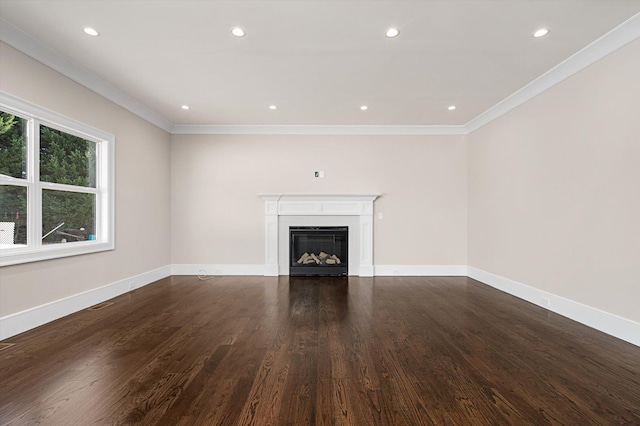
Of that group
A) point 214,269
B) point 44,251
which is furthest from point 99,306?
point 214,269

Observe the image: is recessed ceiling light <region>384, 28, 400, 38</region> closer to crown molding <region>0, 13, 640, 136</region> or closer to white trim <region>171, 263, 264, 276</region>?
crown molding <region>0, 13, 640, 136</region>

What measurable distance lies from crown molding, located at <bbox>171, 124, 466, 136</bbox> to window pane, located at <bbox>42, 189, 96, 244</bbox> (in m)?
2.23

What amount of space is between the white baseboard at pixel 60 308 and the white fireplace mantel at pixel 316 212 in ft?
6.90

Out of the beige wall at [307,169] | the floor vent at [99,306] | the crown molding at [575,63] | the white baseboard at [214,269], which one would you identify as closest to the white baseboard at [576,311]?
the beige wall at [307,169]

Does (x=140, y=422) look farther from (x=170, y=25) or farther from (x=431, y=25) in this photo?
(x=431, y=25)

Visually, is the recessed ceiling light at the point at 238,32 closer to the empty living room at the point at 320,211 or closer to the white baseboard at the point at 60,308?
the empty living room at the point at 320,211

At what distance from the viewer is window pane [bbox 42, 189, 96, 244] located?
3.31 m

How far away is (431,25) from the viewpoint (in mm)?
2645

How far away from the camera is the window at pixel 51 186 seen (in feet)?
9.45

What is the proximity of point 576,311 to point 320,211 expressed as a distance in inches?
148

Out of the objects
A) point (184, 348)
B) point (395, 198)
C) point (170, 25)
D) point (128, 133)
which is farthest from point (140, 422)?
point (395, 198)

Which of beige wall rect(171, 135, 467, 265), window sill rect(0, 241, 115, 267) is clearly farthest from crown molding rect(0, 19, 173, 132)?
window sill rect(0, 241, 115, 267)

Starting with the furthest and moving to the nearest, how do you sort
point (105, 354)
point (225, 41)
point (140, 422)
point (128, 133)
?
1. point (128, 133)
2. point (225, 41)
3. point (105, 354)
4. point (140, 422)

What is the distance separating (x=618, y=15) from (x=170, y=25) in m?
3.76
